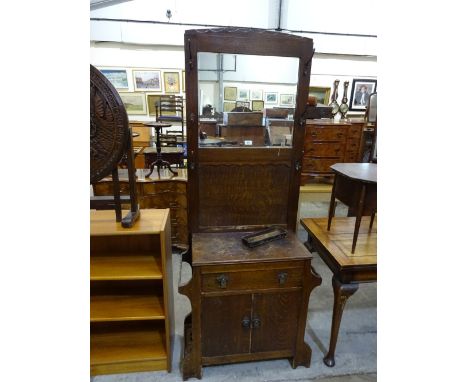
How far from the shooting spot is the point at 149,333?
5.74 feet

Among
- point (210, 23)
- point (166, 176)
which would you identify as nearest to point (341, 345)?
point (166, 176)

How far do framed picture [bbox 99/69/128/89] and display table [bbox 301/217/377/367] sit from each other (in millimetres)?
4432

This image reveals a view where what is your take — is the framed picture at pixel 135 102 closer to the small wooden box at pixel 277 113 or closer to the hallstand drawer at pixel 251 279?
the small wooden box at pixel 277 113

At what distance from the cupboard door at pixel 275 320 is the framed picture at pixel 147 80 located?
4555 millimetres

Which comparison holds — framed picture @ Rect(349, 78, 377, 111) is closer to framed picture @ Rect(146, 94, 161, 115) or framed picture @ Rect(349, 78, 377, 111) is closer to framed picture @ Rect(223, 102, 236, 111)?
framed picture @ Rect(146, 94, 161, 115)

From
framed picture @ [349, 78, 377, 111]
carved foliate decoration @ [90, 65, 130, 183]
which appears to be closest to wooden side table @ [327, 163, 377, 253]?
carved foliate decoration @ [90, 65, 130, 183]

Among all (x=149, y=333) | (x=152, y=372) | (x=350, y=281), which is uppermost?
(x=350, y=281)

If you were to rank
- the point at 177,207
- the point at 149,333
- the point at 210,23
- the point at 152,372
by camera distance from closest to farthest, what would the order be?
the point at 152,372 < the point at 149,333 < the point at 177,207 < the point at 210,23

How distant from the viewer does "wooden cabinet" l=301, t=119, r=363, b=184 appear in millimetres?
4137

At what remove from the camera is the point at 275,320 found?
152 cm

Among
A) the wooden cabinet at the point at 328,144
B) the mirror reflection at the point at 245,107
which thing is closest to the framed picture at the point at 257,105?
the mirror reflection at the point at 245,107
